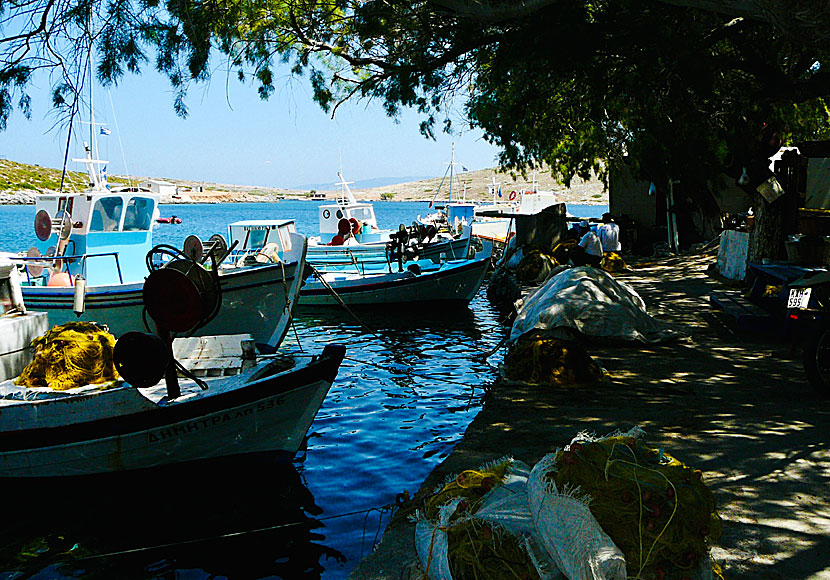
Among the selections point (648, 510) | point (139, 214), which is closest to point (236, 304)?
point (139, 214)

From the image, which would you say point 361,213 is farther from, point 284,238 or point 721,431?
point 721,431

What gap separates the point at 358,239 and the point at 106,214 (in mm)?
15954

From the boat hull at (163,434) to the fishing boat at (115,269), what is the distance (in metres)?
5.12

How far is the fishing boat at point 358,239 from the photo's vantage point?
28.2 metres

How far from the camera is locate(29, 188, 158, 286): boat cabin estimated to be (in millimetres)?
18000

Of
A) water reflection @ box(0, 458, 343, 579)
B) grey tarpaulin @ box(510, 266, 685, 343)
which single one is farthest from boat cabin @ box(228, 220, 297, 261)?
water reflection @ box(0, 458, 343, 579)

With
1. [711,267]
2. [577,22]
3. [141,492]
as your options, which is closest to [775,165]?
[711,267]

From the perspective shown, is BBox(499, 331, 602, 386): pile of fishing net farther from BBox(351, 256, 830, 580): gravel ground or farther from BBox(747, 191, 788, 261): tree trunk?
BBox(747, 191, 788, 261): tree trunk

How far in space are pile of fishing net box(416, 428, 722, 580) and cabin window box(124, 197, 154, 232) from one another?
671 inches

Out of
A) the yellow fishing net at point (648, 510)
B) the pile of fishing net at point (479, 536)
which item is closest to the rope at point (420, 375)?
the pile of fishing net at point (479, 536)

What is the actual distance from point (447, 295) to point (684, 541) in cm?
2026

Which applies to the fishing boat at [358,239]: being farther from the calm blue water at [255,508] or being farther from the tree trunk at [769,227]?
the calm blue water at [255,508]

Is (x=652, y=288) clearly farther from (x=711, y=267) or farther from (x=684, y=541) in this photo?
(x=684, y=541)

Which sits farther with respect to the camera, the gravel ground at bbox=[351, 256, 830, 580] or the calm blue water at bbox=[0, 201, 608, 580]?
the calm blue water at bbox=[0, 201, 608, 580]
